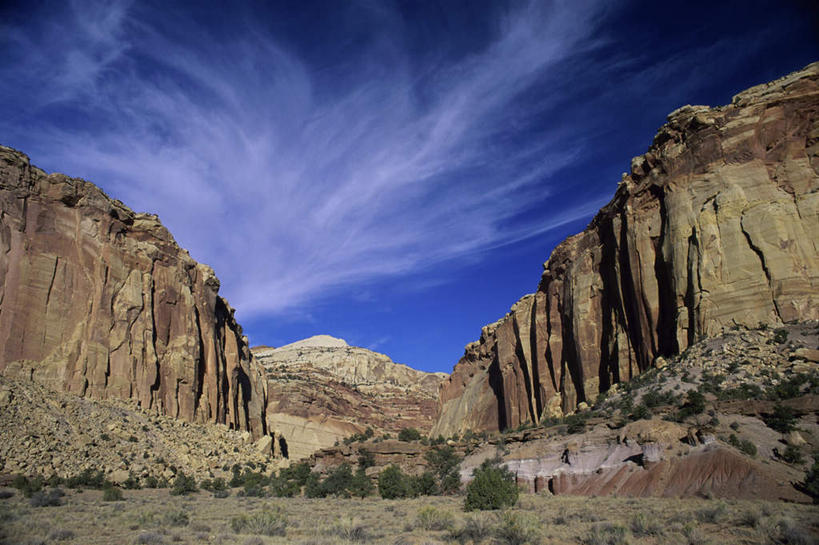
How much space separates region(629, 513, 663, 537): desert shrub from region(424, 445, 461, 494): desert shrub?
20.1 meters

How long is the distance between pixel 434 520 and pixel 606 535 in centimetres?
605

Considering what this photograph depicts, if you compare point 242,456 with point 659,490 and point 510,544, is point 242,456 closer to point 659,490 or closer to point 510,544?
point 659,490

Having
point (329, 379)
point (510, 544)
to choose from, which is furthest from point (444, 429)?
point (510, 544)

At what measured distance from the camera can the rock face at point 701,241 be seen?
29688 millimetres

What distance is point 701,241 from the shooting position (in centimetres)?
3212

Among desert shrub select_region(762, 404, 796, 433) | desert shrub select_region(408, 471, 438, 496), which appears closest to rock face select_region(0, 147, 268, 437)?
desert shrub select_region(408, 471, 438, 496)

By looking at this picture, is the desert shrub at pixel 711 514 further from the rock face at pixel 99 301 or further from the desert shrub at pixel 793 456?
the rock face at pixel 99 301

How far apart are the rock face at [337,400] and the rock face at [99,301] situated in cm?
2707

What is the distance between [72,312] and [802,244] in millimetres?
52271

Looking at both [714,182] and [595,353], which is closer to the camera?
[714,182]

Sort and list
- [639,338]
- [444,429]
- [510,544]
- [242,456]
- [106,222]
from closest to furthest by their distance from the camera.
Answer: [510,544]
[639,338]
[106,222]
[242,456]
[444,429]

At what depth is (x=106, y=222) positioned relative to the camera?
44.1 meters

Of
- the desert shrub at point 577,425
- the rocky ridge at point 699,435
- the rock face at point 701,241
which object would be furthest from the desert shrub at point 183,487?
the rock face at point 701,241

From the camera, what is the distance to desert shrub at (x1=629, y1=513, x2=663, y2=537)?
1145 centimetres
